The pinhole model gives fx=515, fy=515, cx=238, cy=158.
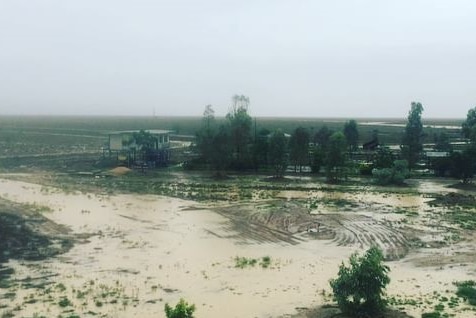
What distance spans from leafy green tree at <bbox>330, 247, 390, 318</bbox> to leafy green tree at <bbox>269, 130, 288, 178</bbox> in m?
33.6

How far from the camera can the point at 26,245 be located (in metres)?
23.1

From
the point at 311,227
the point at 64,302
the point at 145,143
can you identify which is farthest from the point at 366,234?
the point at 145,143

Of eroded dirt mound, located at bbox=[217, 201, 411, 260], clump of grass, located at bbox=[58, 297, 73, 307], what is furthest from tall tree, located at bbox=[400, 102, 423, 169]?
clump of grass, located at bbox=[58, 297, 73, 307]

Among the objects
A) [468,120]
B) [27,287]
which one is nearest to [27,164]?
[27,287]

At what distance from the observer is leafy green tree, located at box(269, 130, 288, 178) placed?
160 ft

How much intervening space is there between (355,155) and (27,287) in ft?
175

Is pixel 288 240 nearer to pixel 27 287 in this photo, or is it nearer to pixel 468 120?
pixel 27 287

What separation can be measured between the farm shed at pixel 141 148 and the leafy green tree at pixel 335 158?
19880 mm

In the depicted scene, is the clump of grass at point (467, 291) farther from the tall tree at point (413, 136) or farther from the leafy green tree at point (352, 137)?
the leafy green tree at point (352, 137)

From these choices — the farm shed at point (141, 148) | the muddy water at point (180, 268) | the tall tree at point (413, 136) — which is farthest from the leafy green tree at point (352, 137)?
the muddy water at point (180, 268)

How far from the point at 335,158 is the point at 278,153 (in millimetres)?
5470

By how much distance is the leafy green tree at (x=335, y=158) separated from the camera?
46062mm

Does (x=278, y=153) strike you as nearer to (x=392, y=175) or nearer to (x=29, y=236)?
(x=392, y=175)

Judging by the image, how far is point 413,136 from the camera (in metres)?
59.9
